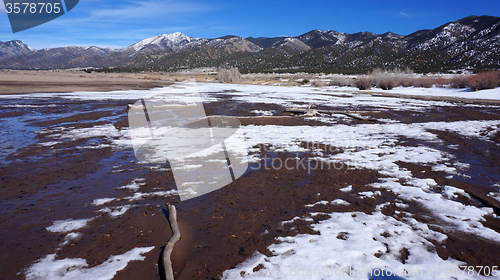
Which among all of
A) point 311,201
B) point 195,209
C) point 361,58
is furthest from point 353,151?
point 361,58

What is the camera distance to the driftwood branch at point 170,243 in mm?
3107

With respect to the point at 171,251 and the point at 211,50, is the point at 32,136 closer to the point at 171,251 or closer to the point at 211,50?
the point at 171,251

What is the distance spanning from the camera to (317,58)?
11650cm

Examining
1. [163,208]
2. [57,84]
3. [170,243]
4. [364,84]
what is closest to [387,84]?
[364,84]

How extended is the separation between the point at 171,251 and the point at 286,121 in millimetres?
11713

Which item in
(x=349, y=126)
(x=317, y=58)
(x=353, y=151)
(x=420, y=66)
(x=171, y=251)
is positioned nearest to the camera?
(x=171, y=251)

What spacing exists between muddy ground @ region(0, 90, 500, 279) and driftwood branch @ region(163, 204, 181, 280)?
0.43 ft

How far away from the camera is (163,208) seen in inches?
193

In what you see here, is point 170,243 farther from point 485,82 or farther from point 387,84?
point 387,84

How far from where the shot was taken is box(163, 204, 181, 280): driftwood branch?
311cm

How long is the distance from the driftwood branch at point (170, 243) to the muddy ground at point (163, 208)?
0.13 metres

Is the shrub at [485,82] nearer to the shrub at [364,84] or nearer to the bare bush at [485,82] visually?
the bare bush at [485,82]

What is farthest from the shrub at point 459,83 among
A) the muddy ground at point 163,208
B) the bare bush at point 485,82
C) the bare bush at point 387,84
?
the muddy ground at point 163,208

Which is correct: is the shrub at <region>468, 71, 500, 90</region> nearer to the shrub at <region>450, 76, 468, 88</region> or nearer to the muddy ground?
the shrub at <region>450, 76, 468, 88</region>
